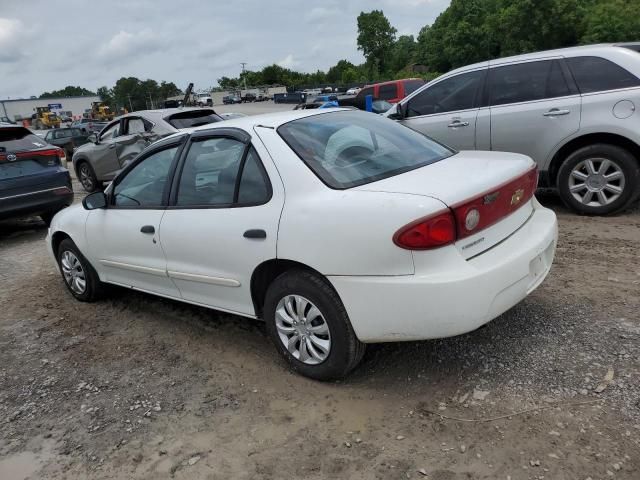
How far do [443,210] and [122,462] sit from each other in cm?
205

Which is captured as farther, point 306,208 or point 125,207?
point 125,207

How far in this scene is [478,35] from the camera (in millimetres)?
69812

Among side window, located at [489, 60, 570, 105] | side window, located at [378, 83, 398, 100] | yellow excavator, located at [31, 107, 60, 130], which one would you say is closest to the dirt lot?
side window, located at [489, 60, 570, 105]

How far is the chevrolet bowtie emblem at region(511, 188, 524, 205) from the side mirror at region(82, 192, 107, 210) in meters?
3.14

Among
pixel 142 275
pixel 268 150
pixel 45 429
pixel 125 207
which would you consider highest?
pixel 268 150

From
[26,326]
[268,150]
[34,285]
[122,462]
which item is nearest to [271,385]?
[122,462]

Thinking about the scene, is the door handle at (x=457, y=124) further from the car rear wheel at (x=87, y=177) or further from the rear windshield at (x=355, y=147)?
the car rear wheel at (x=87, y=177)

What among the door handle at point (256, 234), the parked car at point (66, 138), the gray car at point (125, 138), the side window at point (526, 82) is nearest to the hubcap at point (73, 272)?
the door handle at point (256, 234)

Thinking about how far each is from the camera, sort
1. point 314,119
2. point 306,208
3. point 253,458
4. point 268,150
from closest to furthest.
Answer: point 253,458 < point 306,208 < point 268,150 < point 314,119

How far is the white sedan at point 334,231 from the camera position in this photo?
8.63 feet

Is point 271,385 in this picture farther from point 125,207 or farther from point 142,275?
point 125,207

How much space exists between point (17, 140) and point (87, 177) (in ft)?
13.1

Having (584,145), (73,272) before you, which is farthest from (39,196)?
(584,145)

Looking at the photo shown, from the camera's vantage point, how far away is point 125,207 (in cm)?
418
